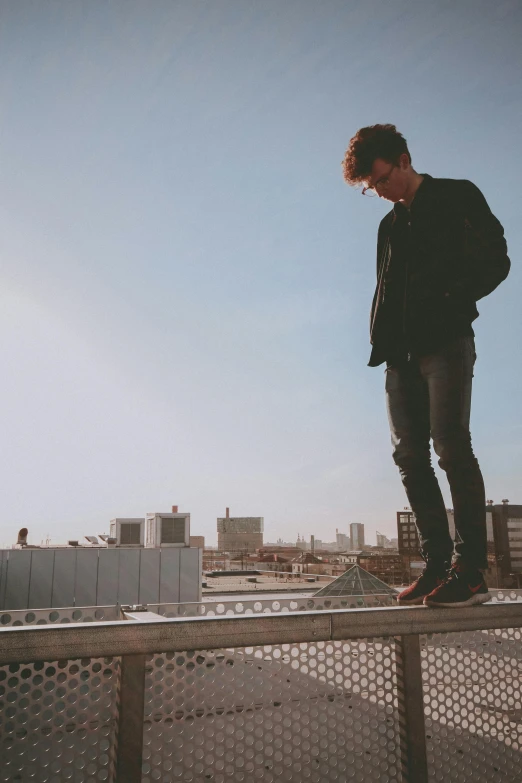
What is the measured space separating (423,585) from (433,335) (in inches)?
41.5

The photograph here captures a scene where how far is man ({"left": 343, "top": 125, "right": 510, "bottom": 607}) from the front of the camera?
2117mm

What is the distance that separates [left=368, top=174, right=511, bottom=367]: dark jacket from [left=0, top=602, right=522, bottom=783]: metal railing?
3.73ft

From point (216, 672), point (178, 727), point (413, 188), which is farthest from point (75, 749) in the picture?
point (413, 188)

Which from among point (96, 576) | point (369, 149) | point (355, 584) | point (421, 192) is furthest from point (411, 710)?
point (355, 584)

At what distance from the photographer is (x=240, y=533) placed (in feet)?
445

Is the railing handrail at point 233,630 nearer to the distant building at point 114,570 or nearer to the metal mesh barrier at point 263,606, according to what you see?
the metal mesh barrier at point 263,606

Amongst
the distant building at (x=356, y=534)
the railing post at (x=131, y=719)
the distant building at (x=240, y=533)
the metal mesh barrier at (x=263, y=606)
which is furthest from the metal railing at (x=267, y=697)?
the distant building at (x=356, y=534)

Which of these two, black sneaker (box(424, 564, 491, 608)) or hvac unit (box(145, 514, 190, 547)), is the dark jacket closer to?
black sneaker (box(424, 564, 491, 608))

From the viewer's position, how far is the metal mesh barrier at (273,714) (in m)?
1.57

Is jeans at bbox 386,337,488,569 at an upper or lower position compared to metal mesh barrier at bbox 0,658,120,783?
upper

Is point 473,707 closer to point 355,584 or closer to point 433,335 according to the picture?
point 433,335

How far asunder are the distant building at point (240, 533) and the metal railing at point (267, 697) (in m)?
132

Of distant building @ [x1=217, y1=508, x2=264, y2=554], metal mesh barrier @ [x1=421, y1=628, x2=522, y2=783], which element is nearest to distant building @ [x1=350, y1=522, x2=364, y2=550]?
distant building @ [x1=217, y1=508, x2=264, y2=554]

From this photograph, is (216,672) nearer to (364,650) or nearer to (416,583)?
(364,650)
